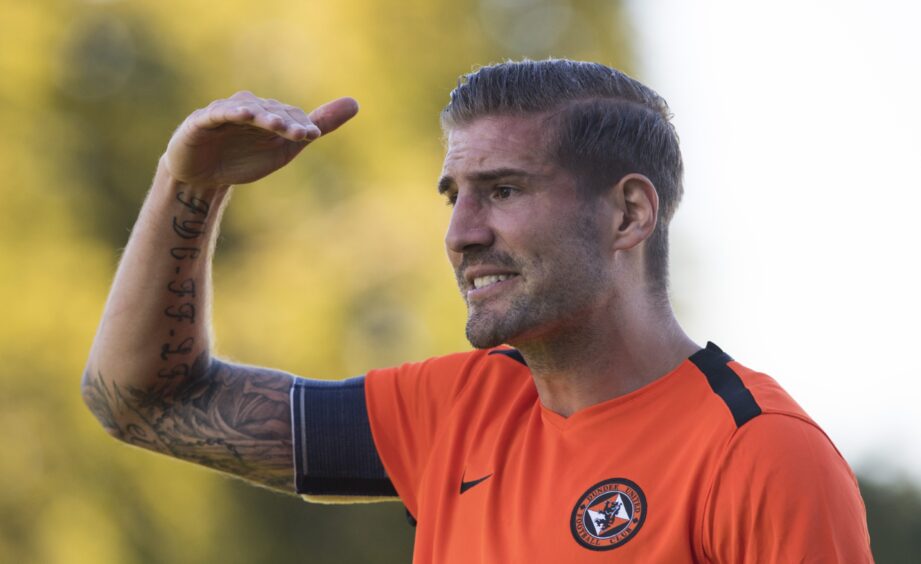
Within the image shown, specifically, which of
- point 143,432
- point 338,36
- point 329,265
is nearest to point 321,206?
point 329,265

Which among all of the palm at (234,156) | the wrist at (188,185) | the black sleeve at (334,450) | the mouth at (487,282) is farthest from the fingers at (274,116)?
the black sleeve at (334,450)

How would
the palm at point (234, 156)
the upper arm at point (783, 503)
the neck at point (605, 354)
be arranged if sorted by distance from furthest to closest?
1. the palm at point (234, 156)
2. the neck at point (605, 354)
3. the upper arm at point (783, 503)

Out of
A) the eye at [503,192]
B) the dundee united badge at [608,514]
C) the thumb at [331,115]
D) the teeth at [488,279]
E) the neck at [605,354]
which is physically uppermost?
the thumb at [331,115]

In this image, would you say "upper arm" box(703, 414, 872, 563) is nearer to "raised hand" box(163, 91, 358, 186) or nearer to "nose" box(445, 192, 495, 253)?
"nose" box(445, 192, 495, 253)

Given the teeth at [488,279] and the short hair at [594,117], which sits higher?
the short hair at [594,117]

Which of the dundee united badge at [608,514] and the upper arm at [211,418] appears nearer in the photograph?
the dundee united badge at [608,514]

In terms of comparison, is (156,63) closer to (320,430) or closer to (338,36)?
(338,36)

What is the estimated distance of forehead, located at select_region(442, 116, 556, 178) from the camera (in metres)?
3.71

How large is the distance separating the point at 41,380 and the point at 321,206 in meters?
2.68

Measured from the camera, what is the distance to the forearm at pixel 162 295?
4.05 m

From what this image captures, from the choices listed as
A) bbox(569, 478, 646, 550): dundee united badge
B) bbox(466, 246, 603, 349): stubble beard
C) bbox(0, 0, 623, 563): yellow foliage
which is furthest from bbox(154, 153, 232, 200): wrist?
bbox(0, 0, 623, 563): yellow foliage

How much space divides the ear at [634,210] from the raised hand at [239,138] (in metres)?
0.78

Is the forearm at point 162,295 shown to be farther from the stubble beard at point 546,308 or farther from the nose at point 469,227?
the stubble beard at point 546,308

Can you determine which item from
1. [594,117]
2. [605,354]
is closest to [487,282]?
[605,354]
